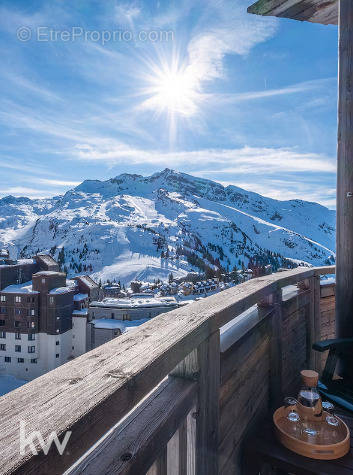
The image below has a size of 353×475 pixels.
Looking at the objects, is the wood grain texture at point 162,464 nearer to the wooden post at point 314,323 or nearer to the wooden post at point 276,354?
the wooden post at point 276,354

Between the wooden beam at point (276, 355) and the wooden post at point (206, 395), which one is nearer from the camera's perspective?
the wooden post at point (206, 395)

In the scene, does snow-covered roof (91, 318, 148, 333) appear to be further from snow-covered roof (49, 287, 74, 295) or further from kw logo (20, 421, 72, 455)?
kw logo (20, 421, 72, 455)

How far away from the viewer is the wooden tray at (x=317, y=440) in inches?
67.7

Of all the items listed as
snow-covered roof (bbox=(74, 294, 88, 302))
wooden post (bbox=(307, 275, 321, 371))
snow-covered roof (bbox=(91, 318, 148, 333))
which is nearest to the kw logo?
wooden post (bbox=(307, 275, 321, 371))

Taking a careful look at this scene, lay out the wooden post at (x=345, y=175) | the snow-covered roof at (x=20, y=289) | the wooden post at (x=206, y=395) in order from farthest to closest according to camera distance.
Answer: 1. the snow-covered roof at (x=20, y=289)
2. the wooden post at (x=345, y=175)
3. the wooden post at (x=206, y=395)

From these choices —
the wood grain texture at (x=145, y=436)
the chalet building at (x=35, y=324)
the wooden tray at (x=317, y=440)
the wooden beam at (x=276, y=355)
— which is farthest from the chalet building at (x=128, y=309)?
the wood grain texture at (x=145, y=436)

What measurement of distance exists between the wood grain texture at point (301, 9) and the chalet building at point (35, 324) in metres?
28.7

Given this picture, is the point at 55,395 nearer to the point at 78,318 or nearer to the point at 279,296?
the point at 279,296

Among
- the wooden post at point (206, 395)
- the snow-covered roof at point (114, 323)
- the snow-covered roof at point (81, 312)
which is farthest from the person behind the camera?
the snow-covered roof at point (81, 312)

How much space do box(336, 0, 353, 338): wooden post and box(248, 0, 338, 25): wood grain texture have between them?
1.07 feet

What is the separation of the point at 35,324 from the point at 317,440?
31247mm

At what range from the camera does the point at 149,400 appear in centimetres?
103

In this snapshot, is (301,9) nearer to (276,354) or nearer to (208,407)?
(276,354)

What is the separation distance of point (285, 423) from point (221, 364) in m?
0.89
